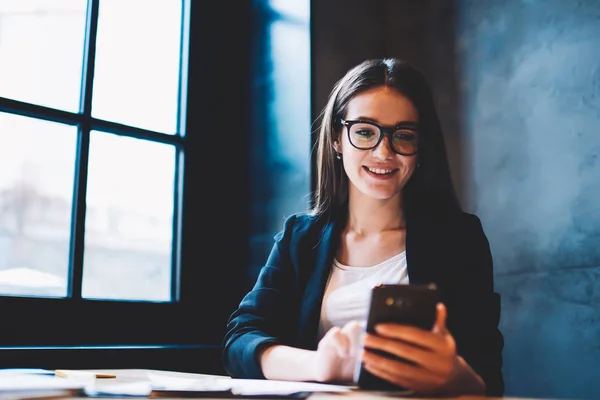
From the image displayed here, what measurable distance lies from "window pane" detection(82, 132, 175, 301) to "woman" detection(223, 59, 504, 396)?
51 cm

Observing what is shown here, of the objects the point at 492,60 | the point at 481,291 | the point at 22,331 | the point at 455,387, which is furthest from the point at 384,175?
the point at 22,331

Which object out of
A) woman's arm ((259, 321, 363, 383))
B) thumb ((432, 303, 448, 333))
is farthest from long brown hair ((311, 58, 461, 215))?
thumb ((432, 303, 448, 333))

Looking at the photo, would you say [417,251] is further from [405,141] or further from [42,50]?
[42,50]

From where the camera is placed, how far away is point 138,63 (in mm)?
1865

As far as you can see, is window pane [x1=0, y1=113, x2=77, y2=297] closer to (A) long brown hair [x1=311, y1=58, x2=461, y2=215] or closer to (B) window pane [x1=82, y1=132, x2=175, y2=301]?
(B) window pane [x1=82, y1=132, x2=175, y2=301]

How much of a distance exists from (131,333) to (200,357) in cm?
20

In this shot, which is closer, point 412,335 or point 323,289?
point 412,335

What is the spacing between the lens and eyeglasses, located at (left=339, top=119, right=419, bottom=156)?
4.33 feet

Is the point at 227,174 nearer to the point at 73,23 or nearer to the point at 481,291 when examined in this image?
the point at 73,23

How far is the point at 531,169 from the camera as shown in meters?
1.70

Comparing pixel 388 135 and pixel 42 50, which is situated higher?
pixel 42 50

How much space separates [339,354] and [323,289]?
394 mm

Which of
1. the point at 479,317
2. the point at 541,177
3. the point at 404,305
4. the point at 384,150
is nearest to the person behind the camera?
the point at 404,305

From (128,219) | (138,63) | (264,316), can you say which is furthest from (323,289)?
(138,63)
